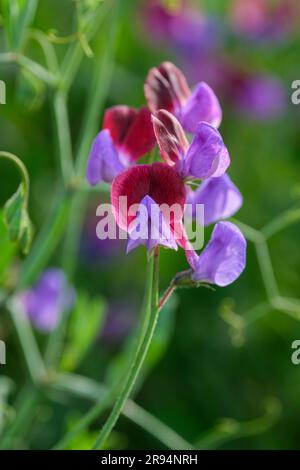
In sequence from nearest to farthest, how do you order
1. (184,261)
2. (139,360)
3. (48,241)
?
(139,360) < (48,241) < (184,261)

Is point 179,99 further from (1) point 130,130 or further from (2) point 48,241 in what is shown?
(2) point 48,241

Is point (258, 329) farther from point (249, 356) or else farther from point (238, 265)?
point (238, 265)

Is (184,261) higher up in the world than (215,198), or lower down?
lower down

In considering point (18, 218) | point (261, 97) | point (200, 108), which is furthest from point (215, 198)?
point (261, 97)

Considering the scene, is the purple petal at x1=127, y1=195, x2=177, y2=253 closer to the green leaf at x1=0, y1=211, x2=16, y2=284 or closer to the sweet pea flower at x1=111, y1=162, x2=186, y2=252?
the sweet pea flower at x1=111, y1=162, x2=186, y2=252

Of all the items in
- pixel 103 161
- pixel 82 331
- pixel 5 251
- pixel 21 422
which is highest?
pixel 103 161

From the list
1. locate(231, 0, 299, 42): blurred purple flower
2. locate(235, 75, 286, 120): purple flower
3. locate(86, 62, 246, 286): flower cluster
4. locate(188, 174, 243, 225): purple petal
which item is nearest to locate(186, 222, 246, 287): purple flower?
locate(86, 62, 246, 286): flower cluster

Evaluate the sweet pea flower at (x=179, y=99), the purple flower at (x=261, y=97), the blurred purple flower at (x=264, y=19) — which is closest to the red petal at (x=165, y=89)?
the sweet pea flower at (x=179, y=99)
